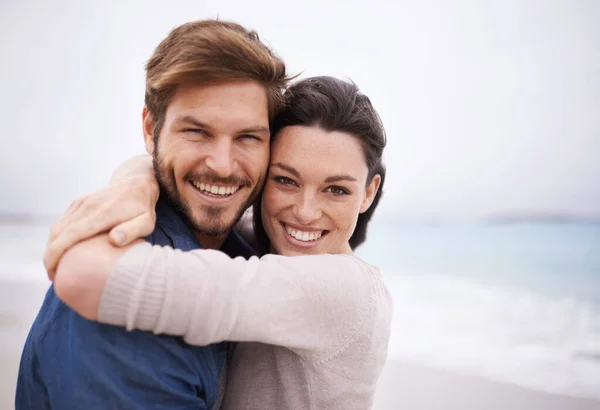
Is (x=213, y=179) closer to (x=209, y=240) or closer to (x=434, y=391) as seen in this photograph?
(x=209, y=240)

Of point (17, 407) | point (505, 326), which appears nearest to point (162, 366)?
point (17, 407)

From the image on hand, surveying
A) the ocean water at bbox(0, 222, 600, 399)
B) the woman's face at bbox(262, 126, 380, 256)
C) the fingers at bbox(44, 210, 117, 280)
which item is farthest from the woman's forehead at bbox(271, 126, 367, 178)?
the ocean water at bbox(0, 222, 600, 399)

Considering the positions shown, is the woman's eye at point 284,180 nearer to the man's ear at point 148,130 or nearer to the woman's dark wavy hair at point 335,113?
the woman's dark wavy hair at point 335,113

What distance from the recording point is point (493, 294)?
27.2 ft

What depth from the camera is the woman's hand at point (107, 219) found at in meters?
1.23

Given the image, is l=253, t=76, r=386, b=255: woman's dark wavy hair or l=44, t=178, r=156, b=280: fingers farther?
l=253, t=76, r=386, b=255: woman's dark wavy hair

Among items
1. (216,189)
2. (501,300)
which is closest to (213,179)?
(216,189)

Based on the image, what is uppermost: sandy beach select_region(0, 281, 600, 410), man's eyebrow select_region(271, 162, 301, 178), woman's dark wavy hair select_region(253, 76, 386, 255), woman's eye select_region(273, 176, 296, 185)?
woman's dark wavy hair select_region(253, 76, 386, 255)

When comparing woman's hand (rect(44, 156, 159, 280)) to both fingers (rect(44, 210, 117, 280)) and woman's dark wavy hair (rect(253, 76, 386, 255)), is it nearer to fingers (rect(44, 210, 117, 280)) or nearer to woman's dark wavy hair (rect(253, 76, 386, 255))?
fingers (rect(44, 210, 117, 280))

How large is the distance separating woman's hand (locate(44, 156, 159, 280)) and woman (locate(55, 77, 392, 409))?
59 millimetres

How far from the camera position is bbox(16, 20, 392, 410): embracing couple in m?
1.20

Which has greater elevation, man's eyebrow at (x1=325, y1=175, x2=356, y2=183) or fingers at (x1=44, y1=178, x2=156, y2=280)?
man's eyebrow at (x1=325, y1=175, x2=356, y2=183)

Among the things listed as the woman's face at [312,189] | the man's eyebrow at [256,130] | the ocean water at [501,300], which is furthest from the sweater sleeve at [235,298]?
the ocean water at [501,300]

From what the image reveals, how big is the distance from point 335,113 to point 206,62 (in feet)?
1.67
